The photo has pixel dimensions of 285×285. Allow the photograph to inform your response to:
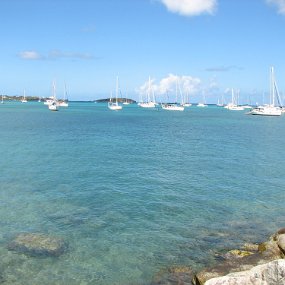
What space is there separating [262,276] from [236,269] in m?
6.18

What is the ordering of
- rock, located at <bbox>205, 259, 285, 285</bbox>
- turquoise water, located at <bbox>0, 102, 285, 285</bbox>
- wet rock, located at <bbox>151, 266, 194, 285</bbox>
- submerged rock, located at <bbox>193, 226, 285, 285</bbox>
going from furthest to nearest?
turquoise water, located at <bbox>0, 102, 285, 285</bbox> < wet rock, located at <bbox>151, 266, 194, 285</bbox> < submerged rock, located at <bbox>193, 226, 285, 285</bbox> < rock, located at <bbox>205, 259, 285, 285</bbox>

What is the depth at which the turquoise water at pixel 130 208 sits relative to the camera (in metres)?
22.2

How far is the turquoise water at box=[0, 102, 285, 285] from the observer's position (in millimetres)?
22219

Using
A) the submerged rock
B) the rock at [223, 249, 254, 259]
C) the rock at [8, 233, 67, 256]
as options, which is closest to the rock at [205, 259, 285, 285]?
the submerged rock

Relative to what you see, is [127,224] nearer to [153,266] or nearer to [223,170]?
[153,266]

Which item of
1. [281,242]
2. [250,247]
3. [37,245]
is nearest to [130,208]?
[37,245]

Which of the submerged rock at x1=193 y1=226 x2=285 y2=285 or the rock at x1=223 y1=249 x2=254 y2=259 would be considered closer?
the submerged rock at x1=193 y1=226 x2=285 y2=285

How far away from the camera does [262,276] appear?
540 inches

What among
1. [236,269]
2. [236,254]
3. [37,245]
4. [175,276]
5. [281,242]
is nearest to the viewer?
[236,269]

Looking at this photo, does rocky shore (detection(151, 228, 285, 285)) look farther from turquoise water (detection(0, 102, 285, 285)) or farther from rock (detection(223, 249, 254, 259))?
turquoise water (detection(0, 102, 285, 285))

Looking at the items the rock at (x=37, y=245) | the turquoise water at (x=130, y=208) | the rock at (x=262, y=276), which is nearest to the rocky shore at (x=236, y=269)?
the rock at (x=262, y=276)

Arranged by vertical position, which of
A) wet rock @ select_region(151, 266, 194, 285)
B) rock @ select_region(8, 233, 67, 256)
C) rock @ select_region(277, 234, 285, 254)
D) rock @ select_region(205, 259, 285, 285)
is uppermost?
rock @ select_region(205, 259, 285, 285)

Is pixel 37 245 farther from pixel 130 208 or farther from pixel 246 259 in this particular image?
pixel 246 259

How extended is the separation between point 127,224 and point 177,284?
984cm
